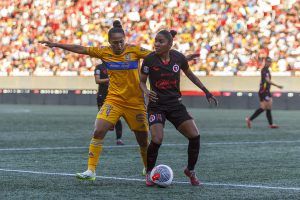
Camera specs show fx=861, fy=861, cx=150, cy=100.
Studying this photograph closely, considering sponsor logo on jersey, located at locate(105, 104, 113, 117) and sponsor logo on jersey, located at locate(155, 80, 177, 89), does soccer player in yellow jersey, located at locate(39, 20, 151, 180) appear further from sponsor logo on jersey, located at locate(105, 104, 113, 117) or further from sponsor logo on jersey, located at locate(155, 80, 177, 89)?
sponsor logo on jersey, located at locate(155, 80, 177, 89)

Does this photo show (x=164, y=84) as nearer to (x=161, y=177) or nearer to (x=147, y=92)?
(x=147, y=92)

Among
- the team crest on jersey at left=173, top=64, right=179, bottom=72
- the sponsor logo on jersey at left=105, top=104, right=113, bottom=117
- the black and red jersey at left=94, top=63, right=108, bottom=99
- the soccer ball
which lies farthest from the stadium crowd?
the soccer ball

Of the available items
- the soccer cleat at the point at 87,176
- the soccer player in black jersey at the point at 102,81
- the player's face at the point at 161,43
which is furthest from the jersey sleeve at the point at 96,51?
the soccer player in black jersey at the point at 102,81

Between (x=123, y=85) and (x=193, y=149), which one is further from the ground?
(x=123, y=85)

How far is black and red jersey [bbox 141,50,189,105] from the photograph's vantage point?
10.3 m

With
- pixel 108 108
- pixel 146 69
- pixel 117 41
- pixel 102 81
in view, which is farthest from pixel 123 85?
pixel 102 81

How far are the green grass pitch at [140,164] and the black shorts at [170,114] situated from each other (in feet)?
2.54

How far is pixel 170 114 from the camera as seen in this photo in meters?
10.4

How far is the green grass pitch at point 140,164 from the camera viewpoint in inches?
374

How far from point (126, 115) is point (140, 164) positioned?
244 cm

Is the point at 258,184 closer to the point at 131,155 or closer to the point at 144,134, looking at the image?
the point at 144,134

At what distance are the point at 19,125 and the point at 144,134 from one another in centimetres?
1475

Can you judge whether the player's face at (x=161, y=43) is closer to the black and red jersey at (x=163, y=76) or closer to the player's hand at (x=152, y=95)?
the black and red jersey at (x=163, y=76)

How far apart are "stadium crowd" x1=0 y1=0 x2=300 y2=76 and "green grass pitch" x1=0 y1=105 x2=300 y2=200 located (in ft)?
43.1
